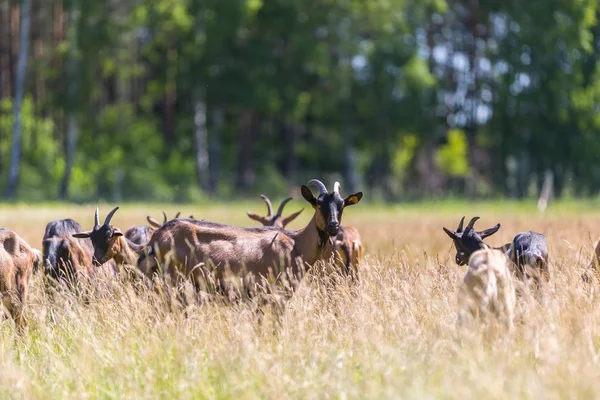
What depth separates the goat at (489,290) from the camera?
28.3 ft

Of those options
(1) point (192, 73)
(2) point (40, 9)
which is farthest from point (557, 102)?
(2) point (40, 9)

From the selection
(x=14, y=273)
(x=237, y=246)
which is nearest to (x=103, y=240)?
(x=14, y=273)

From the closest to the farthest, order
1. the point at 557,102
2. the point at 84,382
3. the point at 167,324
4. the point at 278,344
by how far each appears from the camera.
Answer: the point at 84,382
the point at 278,344
the point at 167,324
the point at 557,102

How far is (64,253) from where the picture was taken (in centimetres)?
1276

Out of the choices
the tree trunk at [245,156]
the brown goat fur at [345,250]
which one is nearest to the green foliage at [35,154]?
the tree trunk at [245,156]

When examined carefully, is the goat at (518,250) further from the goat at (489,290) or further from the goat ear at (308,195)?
the goat at (489,290)

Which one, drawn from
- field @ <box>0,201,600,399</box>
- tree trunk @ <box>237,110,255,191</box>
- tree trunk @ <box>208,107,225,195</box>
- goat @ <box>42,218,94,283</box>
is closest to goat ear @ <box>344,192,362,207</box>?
field @ <box>0,201,600,399</box>

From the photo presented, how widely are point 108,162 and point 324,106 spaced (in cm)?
1000

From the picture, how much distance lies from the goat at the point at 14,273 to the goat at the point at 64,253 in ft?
3.26

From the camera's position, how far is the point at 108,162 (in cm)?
4903

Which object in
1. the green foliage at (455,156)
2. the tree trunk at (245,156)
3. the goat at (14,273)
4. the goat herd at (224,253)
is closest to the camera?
the goat at (14,273)

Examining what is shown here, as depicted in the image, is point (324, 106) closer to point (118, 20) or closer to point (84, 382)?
point (118, 20)

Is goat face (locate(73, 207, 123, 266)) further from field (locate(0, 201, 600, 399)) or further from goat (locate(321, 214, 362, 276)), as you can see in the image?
goat (locate(321, 214, 362, 276))

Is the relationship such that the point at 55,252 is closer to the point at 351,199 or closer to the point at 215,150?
the point at 351,199
